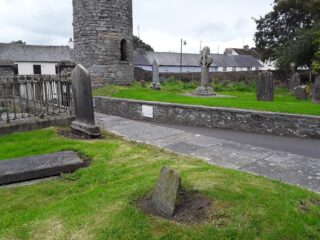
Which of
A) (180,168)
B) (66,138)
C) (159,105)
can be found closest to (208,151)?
(180,168)

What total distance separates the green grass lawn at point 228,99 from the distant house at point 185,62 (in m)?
28.0

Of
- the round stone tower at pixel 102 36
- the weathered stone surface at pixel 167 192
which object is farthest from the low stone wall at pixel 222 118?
the round stone tower at pixel 102 36

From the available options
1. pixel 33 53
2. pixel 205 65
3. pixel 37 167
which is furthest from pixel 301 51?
pixel 33 53

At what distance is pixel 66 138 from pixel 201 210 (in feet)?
14.4

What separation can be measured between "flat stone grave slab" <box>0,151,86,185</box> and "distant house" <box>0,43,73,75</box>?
1760 inches

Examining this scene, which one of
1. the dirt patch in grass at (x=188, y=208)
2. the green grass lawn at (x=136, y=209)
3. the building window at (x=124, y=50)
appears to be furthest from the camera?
the building window at (x=124, y=50)

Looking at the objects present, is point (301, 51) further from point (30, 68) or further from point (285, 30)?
point (30, 68)

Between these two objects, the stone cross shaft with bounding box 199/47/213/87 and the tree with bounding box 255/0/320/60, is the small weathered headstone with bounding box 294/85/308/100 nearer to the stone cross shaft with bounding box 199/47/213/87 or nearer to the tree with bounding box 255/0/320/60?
the stone cross shaft with bounding box 199/47/213/87

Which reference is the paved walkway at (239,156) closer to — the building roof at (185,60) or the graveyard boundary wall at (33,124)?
the graveyard boundary wall at (33,124)

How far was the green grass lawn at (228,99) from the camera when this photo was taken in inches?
420

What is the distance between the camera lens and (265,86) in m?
14.3

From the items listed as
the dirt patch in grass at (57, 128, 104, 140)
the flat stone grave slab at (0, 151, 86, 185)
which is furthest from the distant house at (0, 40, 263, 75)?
the flat stone grave slab at (0, 151, 86, 185)

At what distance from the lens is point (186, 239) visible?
2646 mm

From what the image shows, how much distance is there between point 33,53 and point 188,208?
2044 inches
